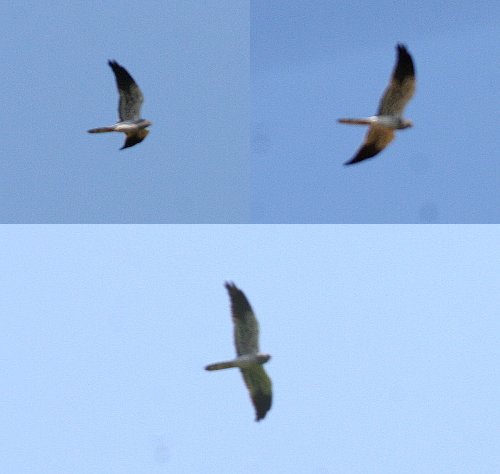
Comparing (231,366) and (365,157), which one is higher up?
(365,157)

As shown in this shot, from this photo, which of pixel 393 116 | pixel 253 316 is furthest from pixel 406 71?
pixel 253 316

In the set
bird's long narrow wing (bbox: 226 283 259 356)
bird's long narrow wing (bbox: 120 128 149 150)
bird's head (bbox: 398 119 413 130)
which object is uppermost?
bird's long narrow wing (bbox: 120 128 149 150)

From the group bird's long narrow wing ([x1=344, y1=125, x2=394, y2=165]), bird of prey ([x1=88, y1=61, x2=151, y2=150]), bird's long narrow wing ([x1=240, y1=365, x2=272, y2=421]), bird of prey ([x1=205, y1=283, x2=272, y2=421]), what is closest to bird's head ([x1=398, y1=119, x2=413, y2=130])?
bird's long narrow wing ([x1=344, y1=125, x2=394, y2=165])

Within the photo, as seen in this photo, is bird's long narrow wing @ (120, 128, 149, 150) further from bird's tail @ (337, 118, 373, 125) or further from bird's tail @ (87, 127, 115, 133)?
bird's tail @ (337, 118, 373, 125)

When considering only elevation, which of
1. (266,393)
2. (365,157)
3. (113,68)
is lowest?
(266,393)

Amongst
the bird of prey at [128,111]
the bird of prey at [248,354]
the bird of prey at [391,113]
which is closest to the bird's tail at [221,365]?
the bird of prey at [248,354]

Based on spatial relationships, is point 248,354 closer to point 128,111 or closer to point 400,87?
point 400,87

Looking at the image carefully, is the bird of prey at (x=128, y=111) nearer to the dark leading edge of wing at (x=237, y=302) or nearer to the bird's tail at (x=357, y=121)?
the dark leading edge of wing at (x=237, y=302)

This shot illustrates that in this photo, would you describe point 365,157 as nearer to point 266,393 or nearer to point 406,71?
point 406,71
